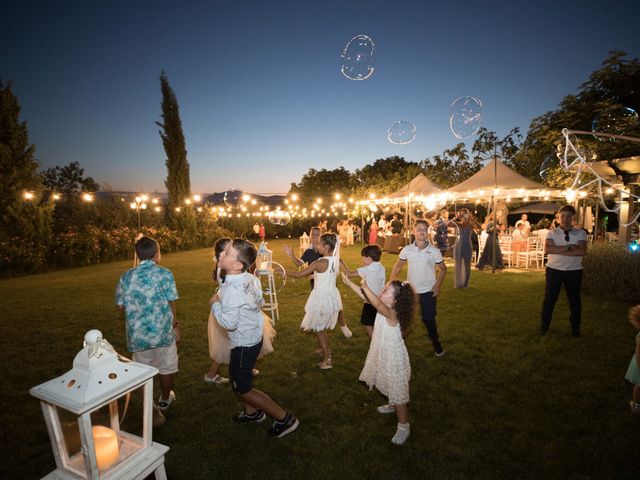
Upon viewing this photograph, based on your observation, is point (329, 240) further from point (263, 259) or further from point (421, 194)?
point (421, 194)

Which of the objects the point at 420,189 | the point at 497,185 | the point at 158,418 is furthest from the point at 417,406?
the point at 420,189

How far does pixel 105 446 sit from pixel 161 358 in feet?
5.32

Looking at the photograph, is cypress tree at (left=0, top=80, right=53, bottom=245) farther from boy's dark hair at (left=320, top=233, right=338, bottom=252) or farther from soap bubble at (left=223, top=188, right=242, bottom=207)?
boy's dark hair at (left=320, top=233, right=338, bottom=252)

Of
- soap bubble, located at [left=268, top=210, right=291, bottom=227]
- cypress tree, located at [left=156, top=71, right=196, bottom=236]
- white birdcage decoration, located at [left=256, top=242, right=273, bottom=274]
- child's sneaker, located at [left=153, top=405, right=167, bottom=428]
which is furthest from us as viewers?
cypress tree, located at [left=156, top=71, right=196, bottom=236]

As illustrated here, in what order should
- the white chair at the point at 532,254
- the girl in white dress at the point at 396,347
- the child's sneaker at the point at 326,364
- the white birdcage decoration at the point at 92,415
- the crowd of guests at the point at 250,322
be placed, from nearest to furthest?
1. the white birdcage decoration at the point at 92,415
2. the crowd of guests at the point at 250,322
3. the girl in white dress at the point at 396,347
4. the child's sneaker at the point at 326,364
5. the white chair at the point at 532,254

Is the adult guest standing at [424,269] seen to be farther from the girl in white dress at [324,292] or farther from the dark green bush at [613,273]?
the dark green bush at [613,273]

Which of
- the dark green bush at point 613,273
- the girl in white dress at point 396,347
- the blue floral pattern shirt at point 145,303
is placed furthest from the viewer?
the dark green bush at point 613,273

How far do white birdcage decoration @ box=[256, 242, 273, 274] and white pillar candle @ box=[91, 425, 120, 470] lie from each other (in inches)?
156

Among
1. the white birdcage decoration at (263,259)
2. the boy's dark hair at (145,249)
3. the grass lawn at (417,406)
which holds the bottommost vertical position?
the grass lawn at (417,406)

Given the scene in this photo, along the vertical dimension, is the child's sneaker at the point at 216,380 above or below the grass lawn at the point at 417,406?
above

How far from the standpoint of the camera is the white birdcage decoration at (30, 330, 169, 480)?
174cm

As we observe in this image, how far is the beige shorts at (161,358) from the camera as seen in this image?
11.2ft

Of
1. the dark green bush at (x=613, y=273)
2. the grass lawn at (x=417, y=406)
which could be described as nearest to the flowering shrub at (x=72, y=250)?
the grass lawn at (x=417, y=406)

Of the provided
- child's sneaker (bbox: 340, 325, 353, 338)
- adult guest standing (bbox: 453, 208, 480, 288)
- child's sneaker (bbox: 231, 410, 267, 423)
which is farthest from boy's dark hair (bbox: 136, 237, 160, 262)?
adult guest standing (bbox: 453, 208, 480, 288)
